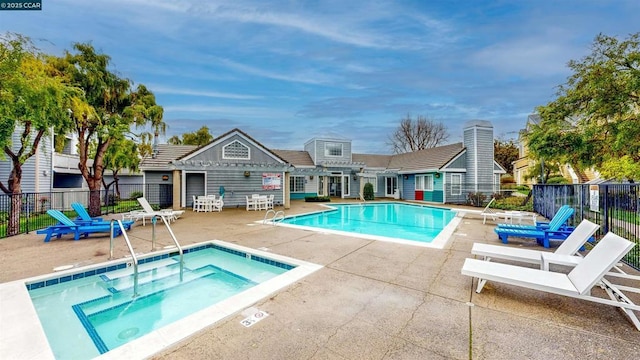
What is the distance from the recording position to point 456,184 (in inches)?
812

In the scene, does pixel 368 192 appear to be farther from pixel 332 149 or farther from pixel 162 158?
pixel 162 158

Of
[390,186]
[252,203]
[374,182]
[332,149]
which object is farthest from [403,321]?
[390,186]

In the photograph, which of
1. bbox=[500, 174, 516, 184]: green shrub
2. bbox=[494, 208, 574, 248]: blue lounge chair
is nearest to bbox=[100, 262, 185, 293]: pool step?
bbox=[494, 208, 574, 248]: blue lounge chair

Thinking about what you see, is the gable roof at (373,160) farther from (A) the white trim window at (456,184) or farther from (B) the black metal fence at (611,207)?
(B) the black metal fence at (611,207)

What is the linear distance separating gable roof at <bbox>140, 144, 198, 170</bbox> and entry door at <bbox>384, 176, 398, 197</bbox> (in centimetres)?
1702

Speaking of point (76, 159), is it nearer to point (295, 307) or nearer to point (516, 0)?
point (295, 307)

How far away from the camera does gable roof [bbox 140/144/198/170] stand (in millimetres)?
17300

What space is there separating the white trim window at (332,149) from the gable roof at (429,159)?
18.4 feet

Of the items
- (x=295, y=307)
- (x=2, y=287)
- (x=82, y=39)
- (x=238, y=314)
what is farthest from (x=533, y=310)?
(x=82, y=39)

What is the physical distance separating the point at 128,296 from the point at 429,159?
22.2 m

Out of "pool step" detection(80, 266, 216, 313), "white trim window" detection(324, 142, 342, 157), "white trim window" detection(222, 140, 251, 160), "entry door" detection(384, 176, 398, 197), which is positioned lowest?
"pool step" detection(80, 266, 216, 313)

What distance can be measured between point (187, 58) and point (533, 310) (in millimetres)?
16690

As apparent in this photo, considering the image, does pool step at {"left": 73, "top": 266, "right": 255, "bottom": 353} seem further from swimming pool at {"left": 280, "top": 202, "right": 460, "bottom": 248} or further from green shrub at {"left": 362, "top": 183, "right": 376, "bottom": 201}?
green shrub at {"left": 362, "top": 183, "right": 376, "bottom": 201}

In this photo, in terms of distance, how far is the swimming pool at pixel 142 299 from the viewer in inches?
120
